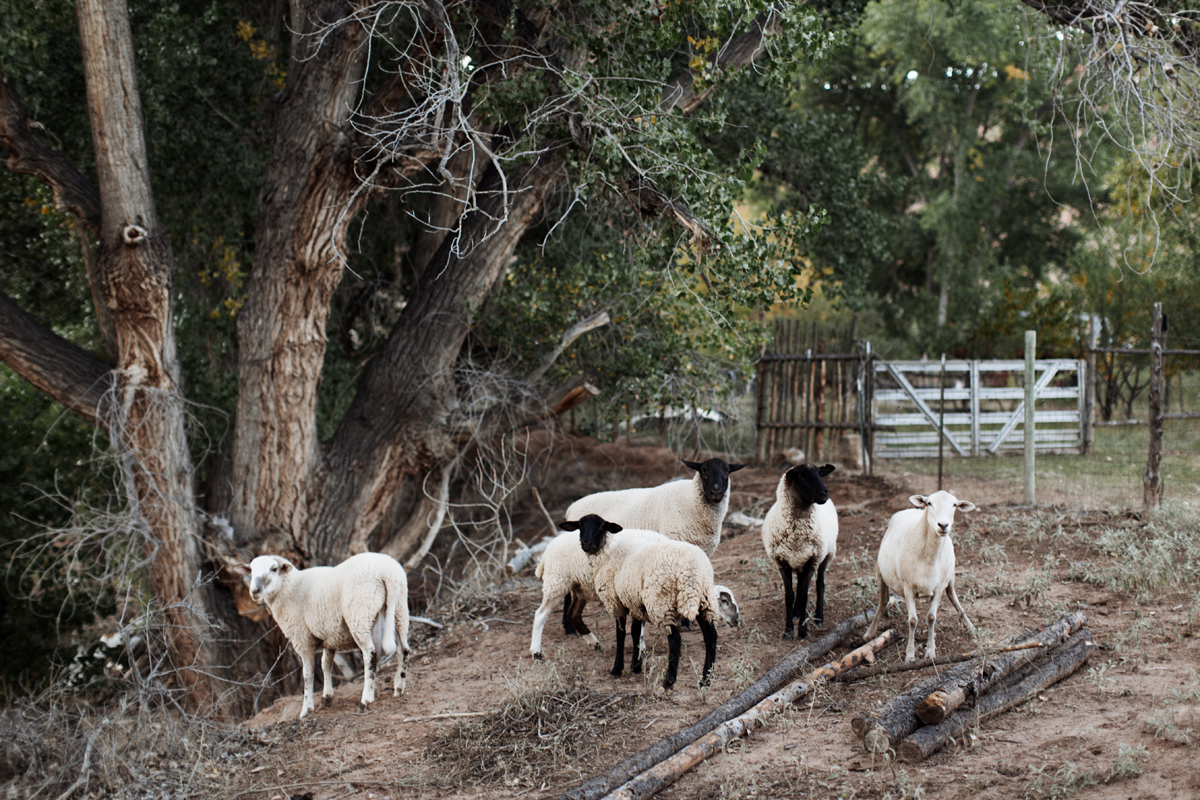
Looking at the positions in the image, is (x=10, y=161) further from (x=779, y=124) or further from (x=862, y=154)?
(x=862, y=154)

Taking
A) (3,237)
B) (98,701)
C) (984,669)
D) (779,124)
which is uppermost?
(779,124)

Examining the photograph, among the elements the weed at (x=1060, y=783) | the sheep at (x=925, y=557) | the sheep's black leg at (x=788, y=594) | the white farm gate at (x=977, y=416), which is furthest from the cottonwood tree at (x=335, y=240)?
the white farm gate at (x=977, y=416)

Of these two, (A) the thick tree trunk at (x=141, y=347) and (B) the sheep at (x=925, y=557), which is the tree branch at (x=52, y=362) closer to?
(A) the thick tree trunk at (x=141, y=347)

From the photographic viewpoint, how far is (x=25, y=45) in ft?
26.3

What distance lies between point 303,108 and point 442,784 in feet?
20.7

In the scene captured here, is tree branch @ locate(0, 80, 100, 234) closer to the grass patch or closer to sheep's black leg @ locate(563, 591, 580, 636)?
sheep's black leg @ locate(563, 591, 580, 636)

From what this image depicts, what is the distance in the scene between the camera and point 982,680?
15.2 feet

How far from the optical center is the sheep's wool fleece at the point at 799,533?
19.4 feet

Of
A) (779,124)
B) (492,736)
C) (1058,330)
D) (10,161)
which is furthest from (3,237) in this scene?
(1058,330)

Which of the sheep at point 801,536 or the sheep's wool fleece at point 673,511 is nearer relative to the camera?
the sheep at point 801,536

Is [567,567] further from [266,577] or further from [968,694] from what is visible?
[968,694]

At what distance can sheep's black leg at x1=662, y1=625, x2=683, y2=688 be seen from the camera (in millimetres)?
5171

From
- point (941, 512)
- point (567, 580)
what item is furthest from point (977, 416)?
point (567, 580)

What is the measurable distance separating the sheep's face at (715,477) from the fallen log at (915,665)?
5.00ft
